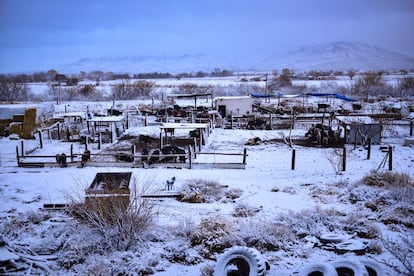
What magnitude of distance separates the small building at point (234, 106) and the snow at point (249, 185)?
1238cm

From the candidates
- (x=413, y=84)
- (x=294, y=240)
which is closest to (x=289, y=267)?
(x=294, y=240)

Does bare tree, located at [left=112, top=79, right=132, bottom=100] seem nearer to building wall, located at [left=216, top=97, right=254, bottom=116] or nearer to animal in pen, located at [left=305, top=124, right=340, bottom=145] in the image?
building wall, located at [left=216, top=97, right=254, bottom=116]

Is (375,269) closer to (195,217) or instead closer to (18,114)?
(195,217)

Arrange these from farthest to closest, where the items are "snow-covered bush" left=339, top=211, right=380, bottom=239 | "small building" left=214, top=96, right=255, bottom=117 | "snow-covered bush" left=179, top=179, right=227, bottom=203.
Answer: "small building" left=214, top=96, right=255, bottom=117 < "snow-covered bush" left=179, top=179, right=227, bottom=203 < "snow-covered bush" left=339, top=211, right=380, bottom=239

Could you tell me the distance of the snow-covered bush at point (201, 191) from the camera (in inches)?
512

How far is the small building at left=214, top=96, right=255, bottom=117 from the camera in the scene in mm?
36469

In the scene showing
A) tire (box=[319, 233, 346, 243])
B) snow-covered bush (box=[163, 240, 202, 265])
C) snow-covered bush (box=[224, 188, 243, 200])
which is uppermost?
snow-covered bush (box=[224, 188, 243, 200])

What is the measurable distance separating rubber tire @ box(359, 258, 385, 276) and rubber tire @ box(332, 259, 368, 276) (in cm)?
38

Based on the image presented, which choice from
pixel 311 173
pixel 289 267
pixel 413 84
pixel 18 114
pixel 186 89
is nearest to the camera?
pixel 289 267

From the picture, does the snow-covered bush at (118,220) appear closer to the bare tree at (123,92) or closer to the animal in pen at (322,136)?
the animal in pen at (322,136)

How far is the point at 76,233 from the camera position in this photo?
9664 millimetres

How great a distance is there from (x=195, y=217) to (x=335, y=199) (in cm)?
519

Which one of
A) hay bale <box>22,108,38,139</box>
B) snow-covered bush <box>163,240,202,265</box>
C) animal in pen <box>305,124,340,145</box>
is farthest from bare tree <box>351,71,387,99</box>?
snow-covered bush <box>163,240,202,265</box>

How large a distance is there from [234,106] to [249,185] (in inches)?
878
